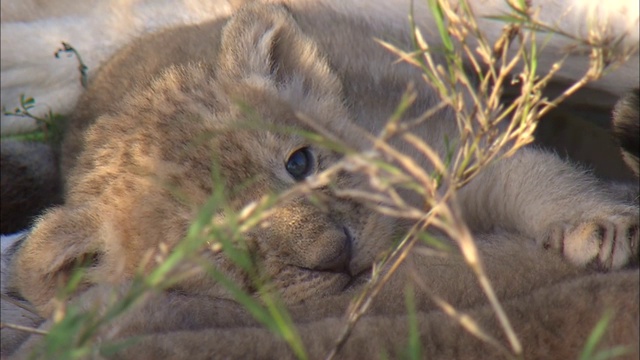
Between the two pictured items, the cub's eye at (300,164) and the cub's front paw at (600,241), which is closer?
the cub's front paw at (600,241)

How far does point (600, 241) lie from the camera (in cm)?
276

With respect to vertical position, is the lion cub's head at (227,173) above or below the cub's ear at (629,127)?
above

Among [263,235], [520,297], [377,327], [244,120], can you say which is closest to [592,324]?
[520,297]

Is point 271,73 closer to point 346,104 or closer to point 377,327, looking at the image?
point 346,104

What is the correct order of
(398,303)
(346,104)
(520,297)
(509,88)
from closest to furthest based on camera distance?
1. (520,297)
2. (398,303)
3. (346,104)
4. (509,88)

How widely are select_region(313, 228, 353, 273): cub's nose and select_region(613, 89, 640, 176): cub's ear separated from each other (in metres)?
0.98

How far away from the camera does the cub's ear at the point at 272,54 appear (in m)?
3.36

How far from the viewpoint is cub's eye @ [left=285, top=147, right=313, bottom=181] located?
309 centimetres

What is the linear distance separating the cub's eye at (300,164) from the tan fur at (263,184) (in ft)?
0.09

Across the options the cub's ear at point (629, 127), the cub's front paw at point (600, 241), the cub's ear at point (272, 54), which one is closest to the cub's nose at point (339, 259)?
the cub's front paw at point (600, 241)

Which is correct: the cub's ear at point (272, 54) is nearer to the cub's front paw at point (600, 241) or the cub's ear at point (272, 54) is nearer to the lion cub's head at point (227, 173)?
the lion cub's head at point (227, 173)

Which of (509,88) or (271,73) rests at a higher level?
(271,73)

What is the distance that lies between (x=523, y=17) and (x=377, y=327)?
87 cm

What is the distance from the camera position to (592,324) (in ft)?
7.23
